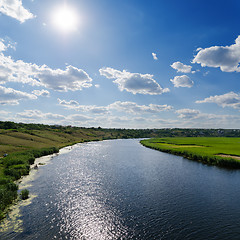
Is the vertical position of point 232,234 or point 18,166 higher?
point 18,166

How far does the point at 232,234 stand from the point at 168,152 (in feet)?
210

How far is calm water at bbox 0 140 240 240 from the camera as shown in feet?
57.5

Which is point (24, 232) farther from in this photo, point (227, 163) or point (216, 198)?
point (227, 163)

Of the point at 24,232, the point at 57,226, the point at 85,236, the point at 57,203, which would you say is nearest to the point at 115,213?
the point at 85,236

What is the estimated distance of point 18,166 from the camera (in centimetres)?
3894

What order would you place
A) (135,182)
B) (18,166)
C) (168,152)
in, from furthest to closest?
1. (168,152)
2. (18,166)
3. (135,182)

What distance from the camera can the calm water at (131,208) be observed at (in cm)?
1753

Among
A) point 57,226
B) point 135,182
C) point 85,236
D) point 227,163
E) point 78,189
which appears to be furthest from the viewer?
point 227,163

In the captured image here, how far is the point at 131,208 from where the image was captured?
23.0 meters

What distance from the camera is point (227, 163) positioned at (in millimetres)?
50344

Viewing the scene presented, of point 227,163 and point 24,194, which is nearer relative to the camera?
point 24,194

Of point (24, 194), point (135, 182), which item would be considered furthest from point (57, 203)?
point (135, 182)

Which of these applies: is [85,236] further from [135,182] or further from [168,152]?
[168,152]

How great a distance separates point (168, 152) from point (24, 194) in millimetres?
67054
